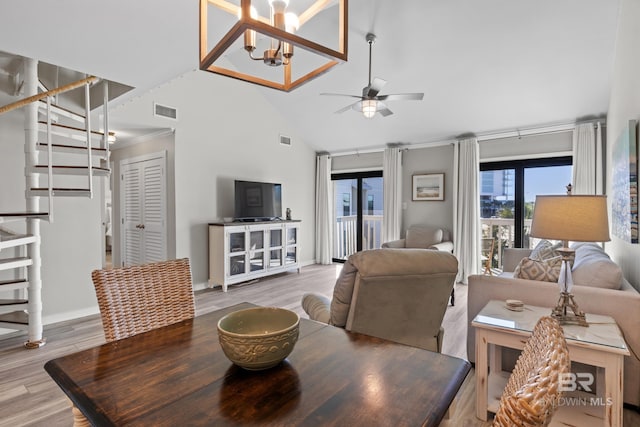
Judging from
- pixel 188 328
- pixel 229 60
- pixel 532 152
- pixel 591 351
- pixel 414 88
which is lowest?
pixel 591 351

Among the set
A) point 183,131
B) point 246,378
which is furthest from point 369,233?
point 246,378

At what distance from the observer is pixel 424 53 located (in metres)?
3.94

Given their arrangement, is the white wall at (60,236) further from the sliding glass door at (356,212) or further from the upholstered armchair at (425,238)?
the sliding glass door at (356,212)

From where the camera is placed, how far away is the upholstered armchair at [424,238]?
5.25 meters

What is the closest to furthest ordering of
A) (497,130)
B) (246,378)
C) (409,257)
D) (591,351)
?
(246,378) → (591,351) → (409,257) → (497,130)

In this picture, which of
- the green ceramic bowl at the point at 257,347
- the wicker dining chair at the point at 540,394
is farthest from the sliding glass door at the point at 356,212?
the wicker dining chair at the point at 540,394

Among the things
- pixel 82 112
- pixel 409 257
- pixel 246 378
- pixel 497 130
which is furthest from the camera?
pixel 497 130

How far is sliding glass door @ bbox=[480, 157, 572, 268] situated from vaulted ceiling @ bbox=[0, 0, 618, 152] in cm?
63

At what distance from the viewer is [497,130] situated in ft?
16.3

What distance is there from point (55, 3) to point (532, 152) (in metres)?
5.49

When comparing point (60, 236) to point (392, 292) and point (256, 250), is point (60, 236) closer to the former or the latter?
point (256, 250)

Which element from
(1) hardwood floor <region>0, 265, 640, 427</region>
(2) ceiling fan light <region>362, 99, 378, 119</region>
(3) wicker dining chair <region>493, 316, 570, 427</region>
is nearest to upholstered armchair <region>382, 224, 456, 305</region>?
(1) hardwood floor <region>0, 265, 640, 427</region>

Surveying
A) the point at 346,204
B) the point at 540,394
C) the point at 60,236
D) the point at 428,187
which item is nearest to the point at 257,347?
the point at 540,394

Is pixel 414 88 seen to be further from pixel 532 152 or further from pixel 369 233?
pixel 369 233
